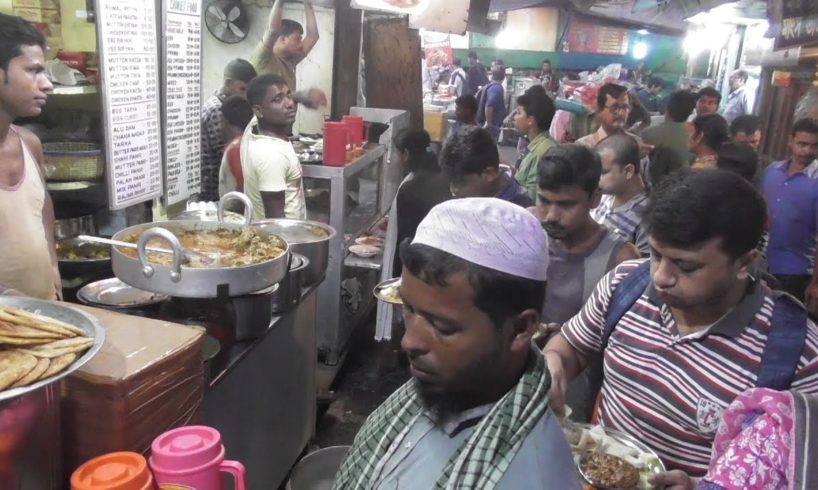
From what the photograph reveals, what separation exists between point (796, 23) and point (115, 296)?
21.7 ft

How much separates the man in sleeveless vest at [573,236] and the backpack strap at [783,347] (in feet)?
3.07

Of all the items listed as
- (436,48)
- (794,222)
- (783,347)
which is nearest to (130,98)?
(783,347)

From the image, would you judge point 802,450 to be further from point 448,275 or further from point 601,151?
point 601,151

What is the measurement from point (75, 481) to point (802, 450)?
1.45 metres

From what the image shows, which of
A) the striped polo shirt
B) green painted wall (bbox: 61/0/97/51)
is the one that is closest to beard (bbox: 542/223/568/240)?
the striped polo shirt

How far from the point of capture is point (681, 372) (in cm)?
176

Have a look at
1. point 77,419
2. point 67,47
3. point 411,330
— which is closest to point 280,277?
point 77,419

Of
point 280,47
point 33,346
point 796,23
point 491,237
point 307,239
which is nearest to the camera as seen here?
point 491,237

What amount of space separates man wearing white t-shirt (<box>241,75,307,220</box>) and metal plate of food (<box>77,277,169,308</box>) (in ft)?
4.57

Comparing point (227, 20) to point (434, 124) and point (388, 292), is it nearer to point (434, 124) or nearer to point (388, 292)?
point (434, 124)

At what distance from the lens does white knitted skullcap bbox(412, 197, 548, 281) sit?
1.17 meters

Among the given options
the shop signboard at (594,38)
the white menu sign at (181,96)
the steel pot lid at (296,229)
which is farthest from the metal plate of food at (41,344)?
the shop signboard at (594,38)

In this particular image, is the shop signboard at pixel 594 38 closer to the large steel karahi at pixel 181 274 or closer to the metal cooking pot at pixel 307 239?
the metal cooking pot at pixel 307 239

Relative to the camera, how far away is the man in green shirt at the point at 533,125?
17.1 ft
